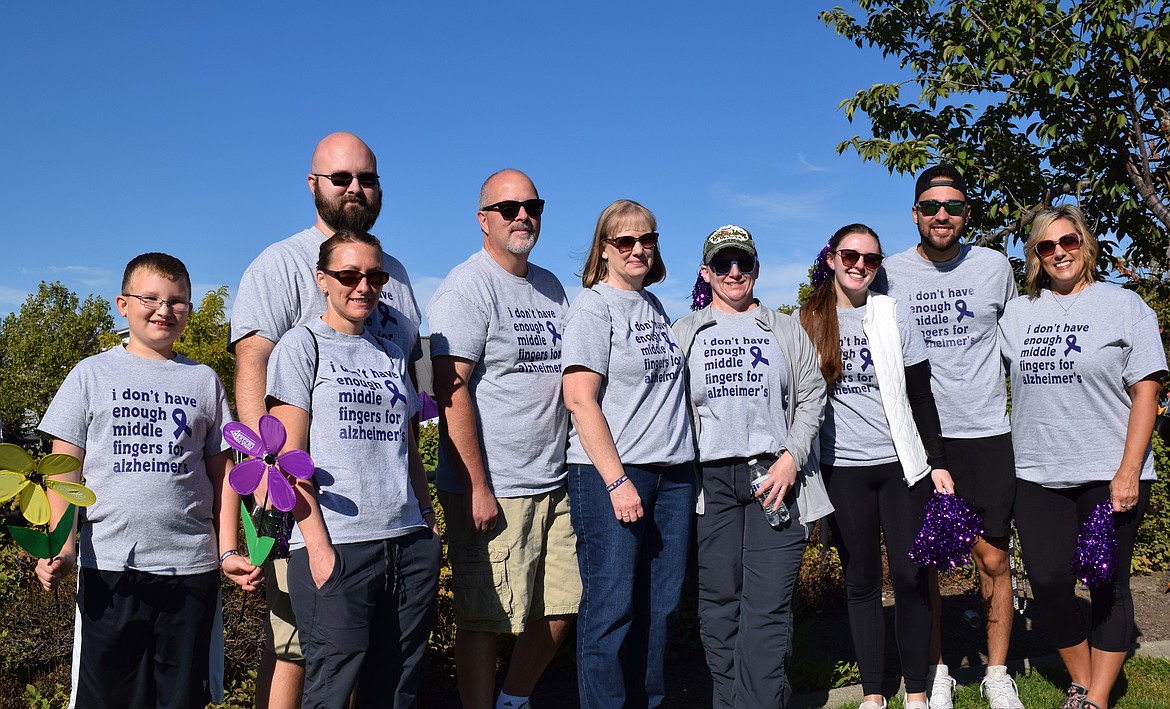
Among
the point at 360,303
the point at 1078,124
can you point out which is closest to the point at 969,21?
the point at 1078,124

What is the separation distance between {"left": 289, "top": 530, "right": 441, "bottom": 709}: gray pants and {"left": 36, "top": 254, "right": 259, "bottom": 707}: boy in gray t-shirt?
0.44m

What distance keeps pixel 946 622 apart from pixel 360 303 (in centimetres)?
482

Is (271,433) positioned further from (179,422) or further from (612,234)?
(612,234)

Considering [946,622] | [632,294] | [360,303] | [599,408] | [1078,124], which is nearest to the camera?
[360,303]

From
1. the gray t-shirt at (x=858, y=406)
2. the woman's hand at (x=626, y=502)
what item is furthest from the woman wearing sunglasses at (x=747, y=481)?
the woman's hand at (x=626, y=502)

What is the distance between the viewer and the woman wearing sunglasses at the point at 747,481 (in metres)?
3.65

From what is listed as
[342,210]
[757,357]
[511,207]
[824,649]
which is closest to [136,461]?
[342,210]

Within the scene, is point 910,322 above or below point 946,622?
above

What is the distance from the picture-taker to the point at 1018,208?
777cm

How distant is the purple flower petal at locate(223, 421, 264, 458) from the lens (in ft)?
9.32

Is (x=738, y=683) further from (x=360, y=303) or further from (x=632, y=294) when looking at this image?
(x=360, y=303)

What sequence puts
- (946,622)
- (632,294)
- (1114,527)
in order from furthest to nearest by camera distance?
1. (946,622)
2. (1114,527)
3. (632,294)

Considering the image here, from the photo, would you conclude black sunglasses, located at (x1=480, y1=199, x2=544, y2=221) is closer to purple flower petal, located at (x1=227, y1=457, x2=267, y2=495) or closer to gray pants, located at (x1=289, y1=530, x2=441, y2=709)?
gray pants, located at (x1=289, y1=530, x2=441, y2=709)

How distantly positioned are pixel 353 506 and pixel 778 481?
5.27 feet
